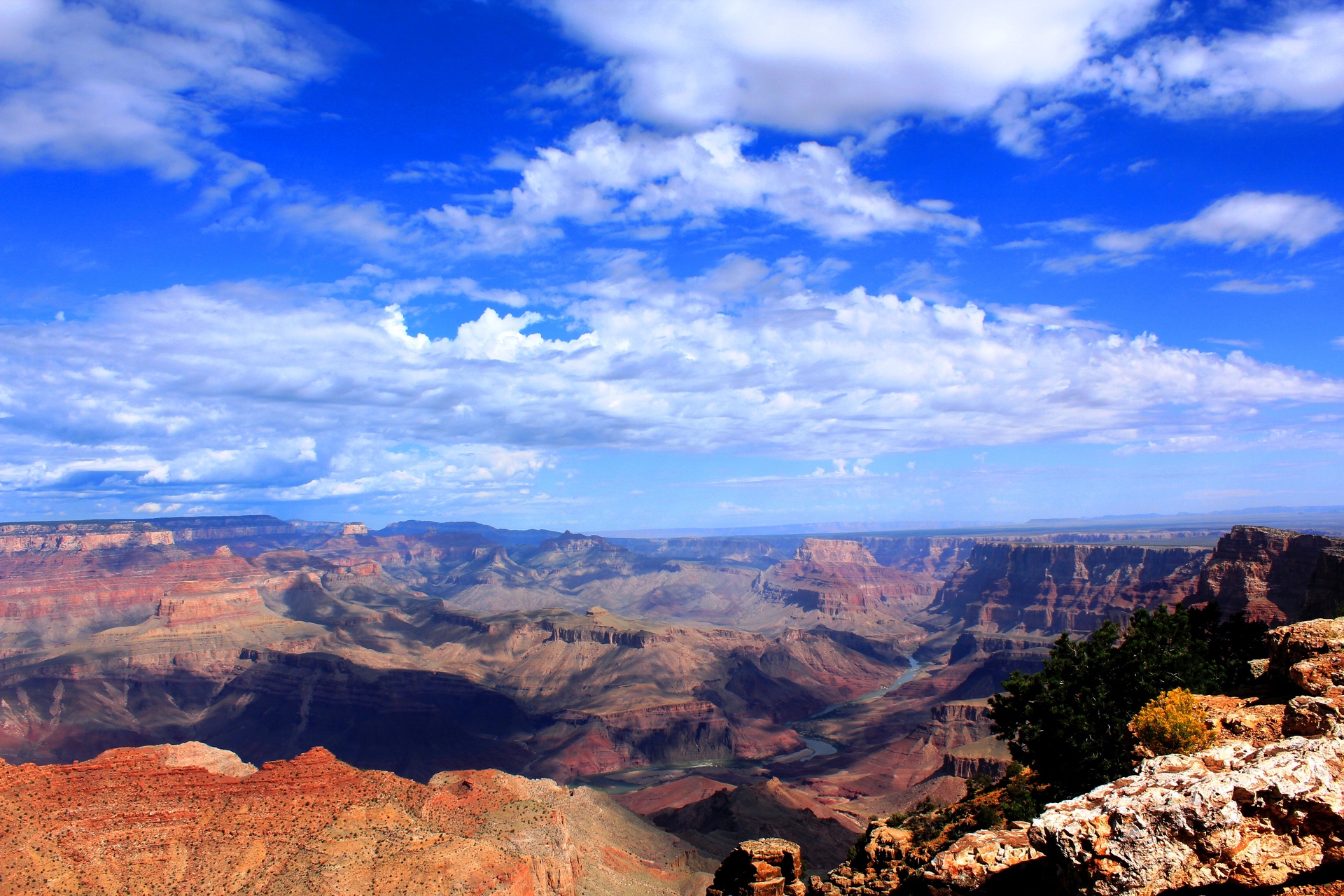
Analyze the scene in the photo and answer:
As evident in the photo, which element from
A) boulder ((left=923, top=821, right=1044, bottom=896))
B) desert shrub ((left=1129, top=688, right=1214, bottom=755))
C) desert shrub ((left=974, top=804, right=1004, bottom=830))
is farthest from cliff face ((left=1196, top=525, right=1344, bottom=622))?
boulder ((left=923, top=821, right=1044, bottom=896))

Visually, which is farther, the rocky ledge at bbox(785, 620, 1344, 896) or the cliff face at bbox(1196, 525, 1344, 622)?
the cliff face at bbox(1196, 525, 1344, 622)

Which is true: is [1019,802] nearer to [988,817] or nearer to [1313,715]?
[988,817]

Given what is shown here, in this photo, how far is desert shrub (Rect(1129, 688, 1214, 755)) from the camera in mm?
22141

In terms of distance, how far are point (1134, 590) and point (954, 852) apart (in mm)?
214620

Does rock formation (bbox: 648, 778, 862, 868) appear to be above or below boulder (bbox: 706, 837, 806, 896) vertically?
below

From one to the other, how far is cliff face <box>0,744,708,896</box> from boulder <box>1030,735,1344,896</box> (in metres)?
42.8

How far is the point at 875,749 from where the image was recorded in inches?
6703

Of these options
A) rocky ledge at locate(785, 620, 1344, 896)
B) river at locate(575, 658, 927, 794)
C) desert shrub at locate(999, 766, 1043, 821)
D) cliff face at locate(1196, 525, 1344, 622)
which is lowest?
river at locate(575, 658, 927, 794)

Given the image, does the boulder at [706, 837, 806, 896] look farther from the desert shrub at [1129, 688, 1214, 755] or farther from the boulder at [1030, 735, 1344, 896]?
the boulder at [1030, 735, 1344, 896]

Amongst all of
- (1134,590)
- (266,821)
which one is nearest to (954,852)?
(266,821)

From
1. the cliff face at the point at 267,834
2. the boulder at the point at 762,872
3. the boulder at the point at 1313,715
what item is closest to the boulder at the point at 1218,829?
the boulder at the point at 1313,715

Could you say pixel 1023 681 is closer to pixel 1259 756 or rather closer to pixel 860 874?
pixel 860 874

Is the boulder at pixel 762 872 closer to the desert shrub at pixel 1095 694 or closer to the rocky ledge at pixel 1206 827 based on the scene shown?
the desert shrub at pixel 1095 694

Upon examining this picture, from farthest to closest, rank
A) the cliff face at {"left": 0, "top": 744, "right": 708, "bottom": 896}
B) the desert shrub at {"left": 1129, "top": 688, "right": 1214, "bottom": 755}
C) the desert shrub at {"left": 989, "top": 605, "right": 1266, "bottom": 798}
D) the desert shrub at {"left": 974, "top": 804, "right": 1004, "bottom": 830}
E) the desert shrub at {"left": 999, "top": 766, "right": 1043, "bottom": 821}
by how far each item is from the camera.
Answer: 1. the cliff face at {"left": 0, "top": 744, "right": 708, "bottom": 896}
2. the desert shrub at {"left": 989, "top": 605, "right": 1266, "bottom": 798}
3. the desert shrub at {"left": 999, "top": 766, "right": 1043, "bottom": 821}
4. the desert shrub at {"left": 974, "top": 804, "right": 1004, "bottom": 830}
5. the desert shrub at {"left": 1129, "top": 688, "right": 1214, "bottom": 755}
